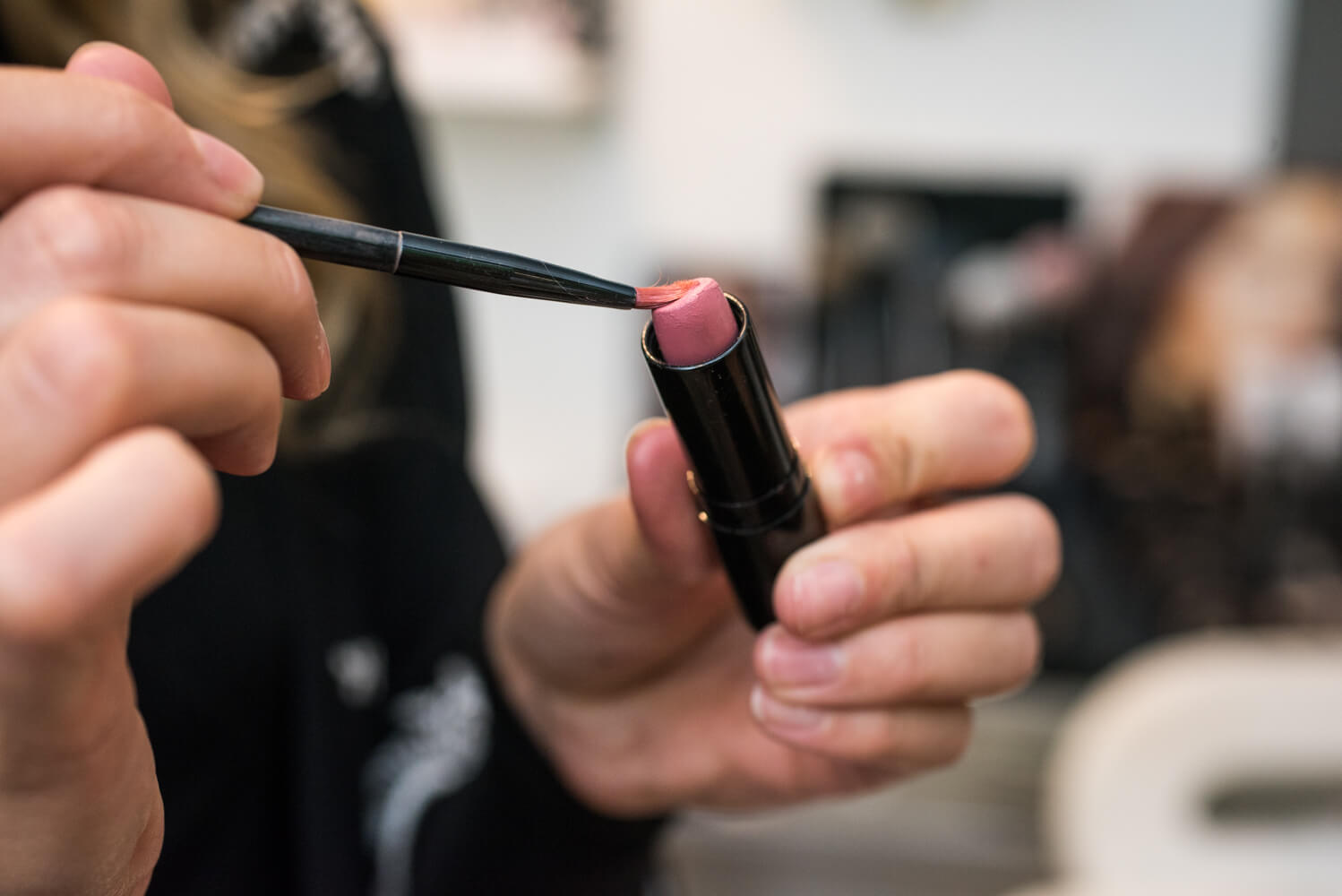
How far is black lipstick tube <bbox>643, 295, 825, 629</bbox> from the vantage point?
0.69 feet

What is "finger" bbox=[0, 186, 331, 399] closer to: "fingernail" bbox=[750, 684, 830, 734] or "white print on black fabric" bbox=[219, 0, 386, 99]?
"fingernail" bbox=[750, 684, 830, 734]

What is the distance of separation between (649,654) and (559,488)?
605 mm

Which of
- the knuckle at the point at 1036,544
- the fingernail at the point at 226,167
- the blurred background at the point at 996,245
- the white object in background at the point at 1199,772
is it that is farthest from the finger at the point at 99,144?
the blurred background at the point at 996,245

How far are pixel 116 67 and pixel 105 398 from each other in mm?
75

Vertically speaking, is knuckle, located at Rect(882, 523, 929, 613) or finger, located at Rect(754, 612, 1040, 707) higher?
knuckle, located at Rect(882, 523, 929, 613)

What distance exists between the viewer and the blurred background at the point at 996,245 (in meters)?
0.74

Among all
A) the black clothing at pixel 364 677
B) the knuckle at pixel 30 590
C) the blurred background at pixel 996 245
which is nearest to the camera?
the knuckle at pixel 30 590

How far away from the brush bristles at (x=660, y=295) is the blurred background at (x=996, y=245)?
54 cm

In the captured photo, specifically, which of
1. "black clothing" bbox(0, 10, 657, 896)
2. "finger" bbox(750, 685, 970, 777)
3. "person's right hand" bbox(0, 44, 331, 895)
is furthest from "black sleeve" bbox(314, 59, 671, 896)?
"person's right hand" bbox(0, 44, 331, 895)

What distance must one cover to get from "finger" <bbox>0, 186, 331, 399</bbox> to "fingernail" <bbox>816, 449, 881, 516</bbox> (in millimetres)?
147


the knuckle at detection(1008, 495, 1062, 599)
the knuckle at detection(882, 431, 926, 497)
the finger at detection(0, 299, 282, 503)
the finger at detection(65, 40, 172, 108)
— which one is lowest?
the knuckle at detection(1008, 495, 1062, 599)

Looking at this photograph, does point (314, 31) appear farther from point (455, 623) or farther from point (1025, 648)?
point (1025, 648)

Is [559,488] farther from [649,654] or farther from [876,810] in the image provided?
[649,654]

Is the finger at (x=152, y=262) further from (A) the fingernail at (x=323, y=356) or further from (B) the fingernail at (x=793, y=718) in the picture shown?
(B) the fingernail at (x=793, y=718)
